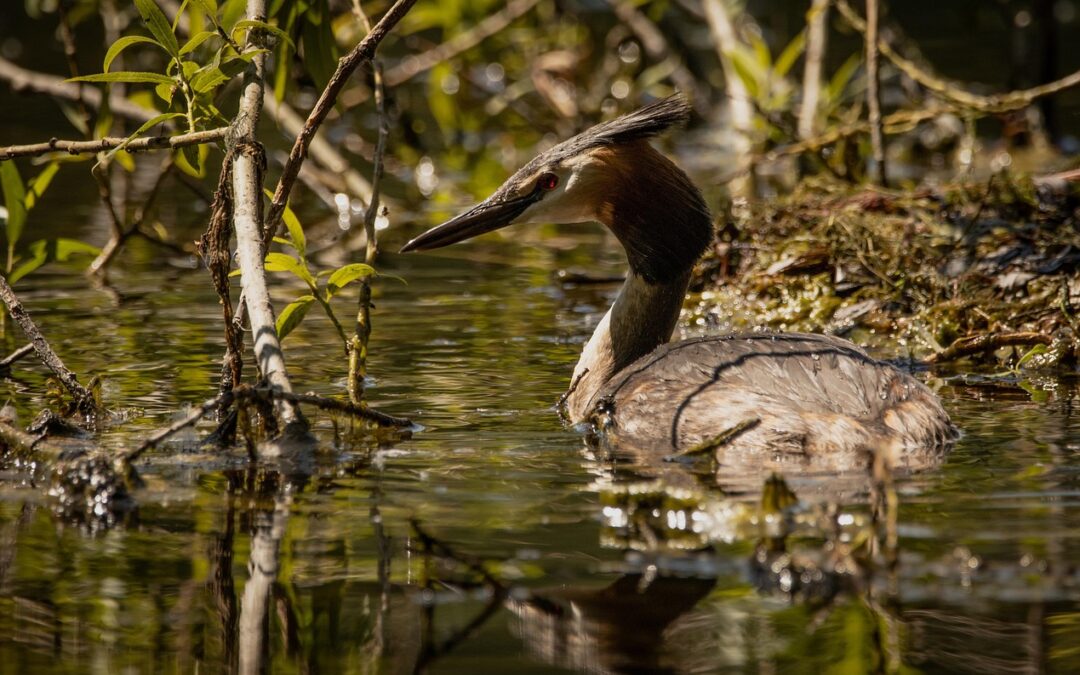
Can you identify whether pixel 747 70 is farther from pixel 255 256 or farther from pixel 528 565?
pixel 528 565

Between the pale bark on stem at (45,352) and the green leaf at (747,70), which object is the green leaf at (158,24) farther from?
the green leaf at (747,70)

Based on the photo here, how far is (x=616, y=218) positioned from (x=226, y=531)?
250 cm

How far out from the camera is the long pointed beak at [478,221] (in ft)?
19.8

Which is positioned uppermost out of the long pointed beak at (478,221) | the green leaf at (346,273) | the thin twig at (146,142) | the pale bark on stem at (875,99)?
the pale bark on stem at (875,99)

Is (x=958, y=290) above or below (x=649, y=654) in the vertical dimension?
above

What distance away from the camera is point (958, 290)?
7.23 meters

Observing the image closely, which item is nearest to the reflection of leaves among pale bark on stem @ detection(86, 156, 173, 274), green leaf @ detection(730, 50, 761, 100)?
pale bark on stem @ detection(86, 156, 173, 274)

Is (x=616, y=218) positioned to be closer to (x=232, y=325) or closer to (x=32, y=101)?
(x=232, y=325)

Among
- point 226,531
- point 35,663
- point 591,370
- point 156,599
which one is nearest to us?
point 35,663

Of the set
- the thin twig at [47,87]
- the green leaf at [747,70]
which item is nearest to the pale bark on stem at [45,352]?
the thin twig at [47,87]

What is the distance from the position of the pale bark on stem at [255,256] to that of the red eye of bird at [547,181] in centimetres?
138

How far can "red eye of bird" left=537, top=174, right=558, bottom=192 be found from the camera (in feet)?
20.0

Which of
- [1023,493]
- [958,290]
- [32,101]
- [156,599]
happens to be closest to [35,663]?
[156,599]

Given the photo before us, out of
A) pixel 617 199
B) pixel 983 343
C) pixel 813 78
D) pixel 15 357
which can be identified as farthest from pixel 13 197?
pixel 813 78
